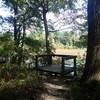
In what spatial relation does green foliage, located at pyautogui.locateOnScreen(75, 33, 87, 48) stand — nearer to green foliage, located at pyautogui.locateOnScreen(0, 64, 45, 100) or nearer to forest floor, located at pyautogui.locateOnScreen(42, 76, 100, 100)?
forest floor, located at pyautogui.locateOnScreen(42, 76, 100, 100)

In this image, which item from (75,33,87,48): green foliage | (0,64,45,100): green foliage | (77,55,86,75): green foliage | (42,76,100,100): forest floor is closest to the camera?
(0,64,45,100): green foliage

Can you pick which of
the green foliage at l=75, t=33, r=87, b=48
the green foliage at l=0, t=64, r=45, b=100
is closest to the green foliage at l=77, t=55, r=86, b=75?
the green foliage at l=75, t=33, r=87, b=48

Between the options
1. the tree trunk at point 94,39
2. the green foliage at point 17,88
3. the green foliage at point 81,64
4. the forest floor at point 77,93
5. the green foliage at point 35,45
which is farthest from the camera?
the green foliage at point 35,45

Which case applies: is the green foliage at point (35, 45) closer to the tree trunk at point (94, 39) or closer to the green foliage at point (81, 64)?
the green foliage at point (81, 64)

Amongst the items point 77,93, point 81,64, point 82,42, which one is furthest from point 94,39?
point 82,42

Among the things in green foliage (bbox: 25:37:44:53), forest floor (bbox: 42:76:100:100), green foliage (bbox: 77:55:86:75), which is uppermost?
green foliage (bbox: 25:37:44:53)

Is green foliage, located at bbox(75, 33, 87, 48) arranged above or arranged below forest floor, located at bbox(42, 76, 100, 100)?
above

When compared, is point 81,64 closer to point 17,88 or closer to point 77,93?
point 77,93

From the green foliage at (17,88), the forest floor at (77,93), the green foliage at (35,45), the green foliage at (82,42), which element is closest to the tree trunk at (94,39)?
the forest floor at (77,93)

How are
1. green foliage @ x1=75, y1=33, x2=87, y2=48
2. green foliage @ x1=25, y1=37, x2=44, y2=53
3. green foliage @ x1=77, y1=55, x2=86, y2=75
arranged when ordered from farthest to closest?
green foliage @ x1=25, y1=37, x2=44, y2=53 < green foliage @ x1=75, y1=33, x2=87, y2=48 < green foliage @ x1=77, y1=55, x2=86, y2=75

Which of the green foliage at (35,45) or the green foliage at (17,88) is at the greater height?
the green foliage at (35,45)

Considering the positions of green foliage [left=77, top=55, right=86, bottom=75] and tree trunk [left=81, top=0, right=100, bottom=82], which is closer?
tree trunk [left=81, top=0, right=100, bottom=82]

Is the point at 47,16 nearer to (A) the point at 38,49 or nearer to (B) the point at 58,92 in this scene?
(A) the point at 38,49

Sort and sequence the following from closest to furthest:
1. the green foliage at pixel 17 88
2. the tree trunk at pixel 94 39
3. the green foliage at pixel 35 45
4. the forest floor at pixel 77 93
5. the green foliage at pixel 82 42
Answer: the green foliage at pixel 17 88 < the forest floor at pixel 77 93 < the tree trunk at pixel 94 39 < the green foliage at pixel 82 42 < the green foliage at pixel 35 45
